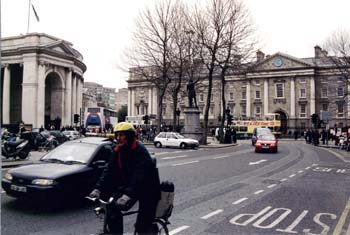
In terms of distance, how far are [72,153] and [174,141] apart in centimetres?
2403

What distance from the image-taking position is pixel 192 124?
38.0 metres

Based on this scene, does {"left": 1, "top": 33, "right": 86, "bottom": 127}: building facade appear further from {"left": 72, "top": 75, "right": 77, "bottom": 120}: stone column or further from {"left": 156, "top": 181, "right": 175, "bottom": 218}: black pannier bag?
{"left": 156, "top": 181, "right": 175, "bottom": 218}: black pannier bag

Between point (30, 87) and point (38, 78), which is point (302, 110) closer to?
point (38, 78)

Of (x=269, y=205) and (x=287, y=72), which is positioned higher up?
(x=287, y=72)

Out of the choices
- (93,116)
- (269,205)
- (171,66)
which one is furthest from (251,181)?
(93,116)

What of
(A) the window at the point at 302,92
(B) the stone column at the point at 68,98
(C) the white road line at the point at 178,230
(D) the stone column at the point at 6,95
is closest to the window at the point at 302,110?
(A) the window at the point at 302,92

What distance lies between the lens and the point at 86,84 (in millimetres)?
182250

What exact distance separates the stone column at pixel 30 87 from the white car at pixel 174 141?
3285 cm

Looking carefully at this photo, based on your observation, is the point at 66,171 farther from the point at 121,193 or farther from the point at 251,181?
the point at 251,181

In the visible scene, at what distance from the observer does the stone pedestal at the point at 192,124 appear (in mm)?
37594

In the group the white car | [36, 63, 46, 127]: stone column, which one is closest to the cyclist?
the white car

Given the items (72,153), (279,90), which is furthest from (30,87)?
(279,90)

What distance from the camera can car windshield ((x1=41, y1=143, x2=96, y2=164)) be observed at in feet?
29.3

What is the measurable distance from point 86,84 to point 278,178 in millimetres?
175242
